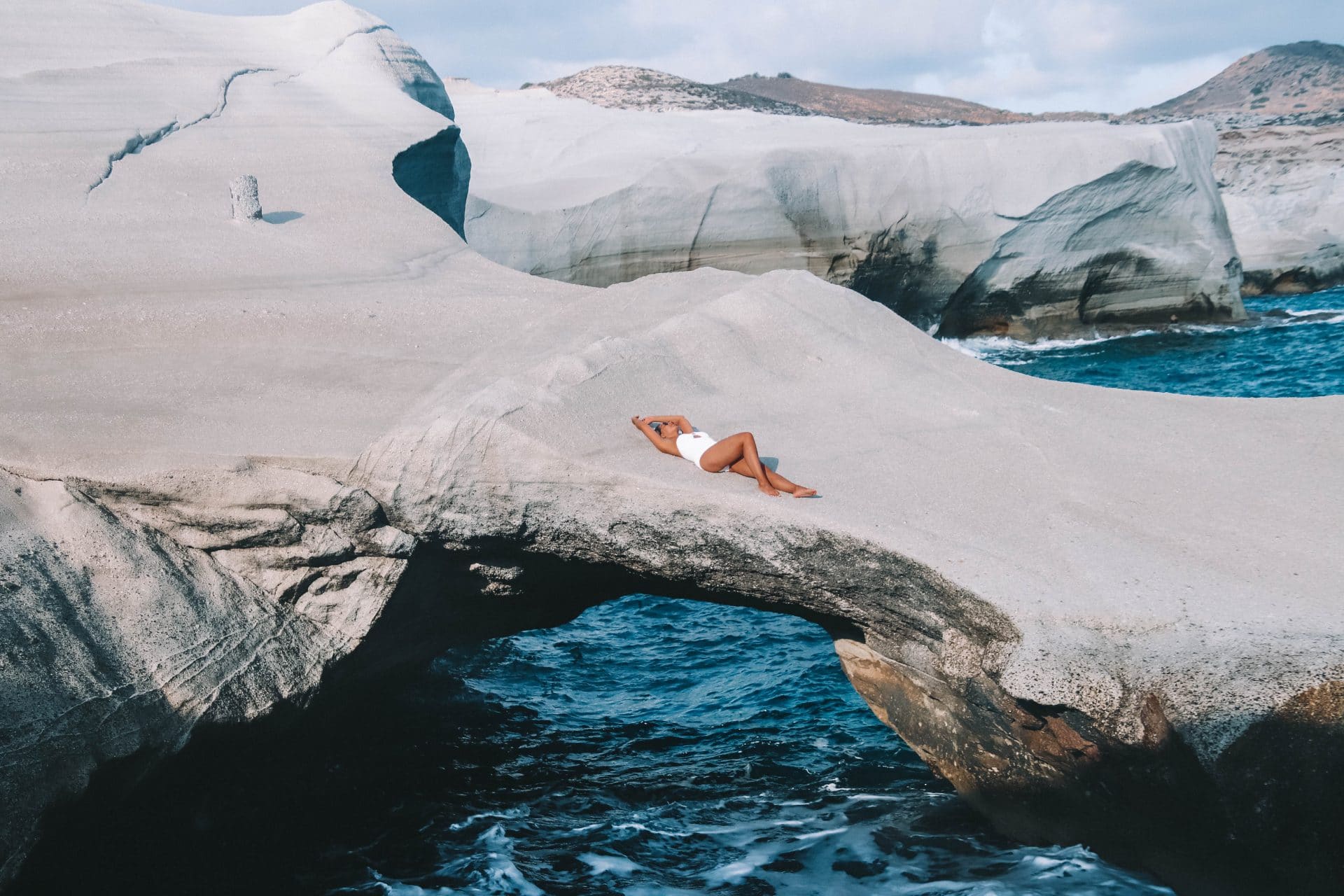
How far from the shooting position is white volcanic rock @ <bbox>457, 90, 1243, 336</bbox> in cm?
1714

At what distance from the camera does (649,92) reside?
35.7 m

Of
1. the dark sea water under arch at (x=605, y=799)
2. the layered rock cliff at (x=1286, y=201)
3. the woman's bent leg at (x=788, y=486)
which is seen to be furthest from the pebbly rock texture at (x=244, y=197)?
the layered rock cliff at (x=1286, y=201)

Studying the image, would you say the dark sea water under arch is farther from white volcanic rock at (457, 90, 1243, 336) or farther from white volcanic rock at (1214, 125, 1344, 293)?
white volcanic rock at (1214, 125, 1344, 293)

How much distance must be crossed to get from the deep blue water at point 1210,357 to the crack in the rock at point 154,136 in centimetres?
1210

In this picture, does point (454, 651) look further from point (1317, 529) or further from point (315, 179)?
point (1317, 529)

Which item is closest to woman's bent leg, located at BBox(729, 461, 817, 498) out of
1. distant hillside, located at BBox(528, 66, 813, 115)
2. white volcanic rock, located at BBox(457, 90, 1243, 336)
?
white volcanic rock, located at BBox(457, 90, 1243, 336)

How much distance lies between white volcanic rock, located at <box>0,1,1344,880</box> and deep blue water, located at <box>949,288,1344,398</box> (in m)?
8.64

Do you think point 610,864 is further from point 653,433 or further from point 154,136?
point 154,136

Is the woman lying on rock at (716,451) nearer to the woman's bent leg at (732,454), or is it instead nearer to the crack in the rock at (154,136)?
the woman's bent leg at (732,454)

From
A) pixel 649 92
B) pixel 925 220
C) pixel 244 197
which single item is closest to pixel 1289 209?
pixel 925 220

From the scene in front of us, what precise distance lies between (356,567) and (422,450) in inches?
→ 30.5

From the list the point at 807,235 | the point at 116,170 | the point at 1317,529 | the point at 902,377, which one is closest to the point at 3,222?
the point at 116,170

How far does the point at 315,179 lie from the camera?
33.9 feet

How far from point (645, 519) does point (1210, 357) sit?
14.4m
